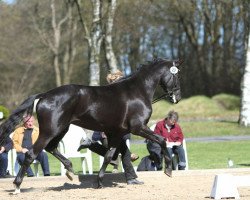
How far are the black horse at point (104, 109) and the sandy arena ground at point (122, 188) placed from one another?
0.40 meters

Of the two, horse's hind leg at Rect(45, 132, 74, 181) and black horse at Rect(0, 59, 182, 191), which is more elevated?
black horse at Rect(0, 59, 182, 191)

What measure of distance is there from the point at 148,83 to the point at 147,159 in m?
3.28

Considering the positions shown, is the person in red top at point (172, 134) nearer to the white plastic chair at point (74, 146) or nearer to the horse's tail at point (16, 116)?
the white plastic chair at point (74, 146)

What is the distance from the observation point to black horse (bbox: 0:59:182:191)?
10.5 m

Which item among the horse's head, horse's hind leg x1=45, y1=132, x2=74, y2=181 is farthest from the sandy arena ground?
the horse's head

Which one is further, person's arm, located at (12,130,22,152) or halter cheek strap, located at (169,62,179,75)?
person's arm, located at (12,130,22,152)

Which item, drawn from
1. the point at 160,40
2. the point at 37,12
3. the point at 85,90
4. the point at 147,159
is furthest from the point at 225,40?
the point at 85,90

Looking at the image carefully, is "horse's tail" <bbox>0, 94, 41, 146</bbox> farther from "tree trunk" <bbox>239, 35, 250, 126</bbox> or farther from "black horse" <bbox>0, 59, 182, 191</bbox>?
"tree trunk" <bbox>239, 35, 250, 126</bbox>

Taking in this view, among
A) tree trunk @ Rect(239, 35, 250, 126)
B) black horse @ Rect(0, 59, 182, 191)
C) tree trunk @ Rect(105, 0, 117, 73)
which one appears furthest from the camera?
tree trunk @ Rect(105, 0, 117, 73)

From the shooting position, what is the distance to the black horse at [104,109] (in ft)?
34.6

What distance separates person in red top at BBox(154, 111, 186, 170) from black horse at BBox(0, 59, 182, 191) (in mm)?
2951

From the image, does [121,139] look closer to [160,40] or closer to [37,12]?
[37,12]

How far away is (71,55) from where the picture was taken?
48.1 meters

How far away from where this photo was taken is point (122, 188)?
11.3 metres
